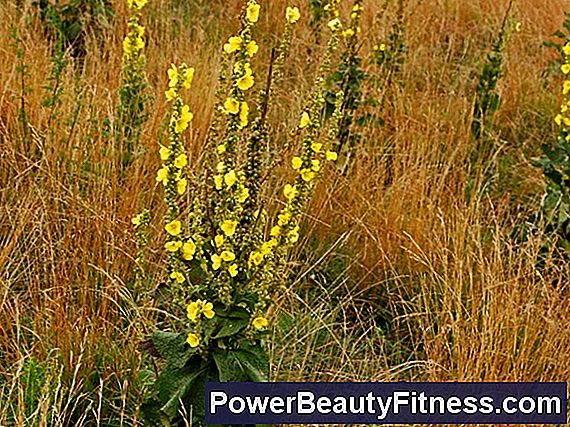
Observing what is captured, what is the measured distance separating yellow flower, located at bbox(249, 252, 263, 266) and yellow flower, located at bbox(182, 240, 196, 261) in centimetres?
15

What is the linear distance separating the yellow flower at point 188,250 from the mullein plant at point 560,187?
1625 millimetres

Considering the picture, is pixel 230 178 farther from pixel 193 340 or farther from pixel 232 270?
pixel 193 340

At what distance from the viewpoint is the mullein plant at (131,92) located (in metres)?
3.20

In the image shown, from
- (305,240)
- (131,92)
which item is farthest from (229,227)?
(131,92)

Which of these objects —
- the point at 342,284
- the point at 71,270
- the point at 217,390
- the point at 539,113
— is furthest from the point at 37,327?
the point at 539,113

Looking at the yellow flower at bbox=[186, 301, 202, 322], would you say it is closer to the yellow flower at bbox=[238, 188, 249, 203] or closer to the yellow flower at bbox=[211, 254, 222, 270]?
the yellow flower at bbox=[211, 254, 222, 270]

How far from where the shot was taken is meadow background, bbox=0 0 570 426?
2516 mm

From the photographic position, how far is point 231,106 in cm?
202

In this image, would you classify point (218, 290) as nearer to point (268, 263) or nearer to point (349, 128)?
point (268, 263)

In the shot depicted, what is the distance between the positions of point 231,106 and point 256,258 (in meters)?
0.38

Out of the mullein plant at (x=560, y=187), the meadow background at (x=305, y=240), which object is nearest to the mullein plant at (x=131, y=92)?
the meadow background at (x=305, y=240)

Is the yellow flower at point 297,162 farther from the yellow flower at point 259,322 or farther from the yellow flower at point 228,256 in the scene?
the yellow flower at point 259,322

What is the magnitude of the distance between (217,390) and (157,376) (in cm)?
20

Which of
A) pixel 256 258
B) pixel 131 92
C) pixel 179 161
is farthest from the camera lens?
pixel 131 92
